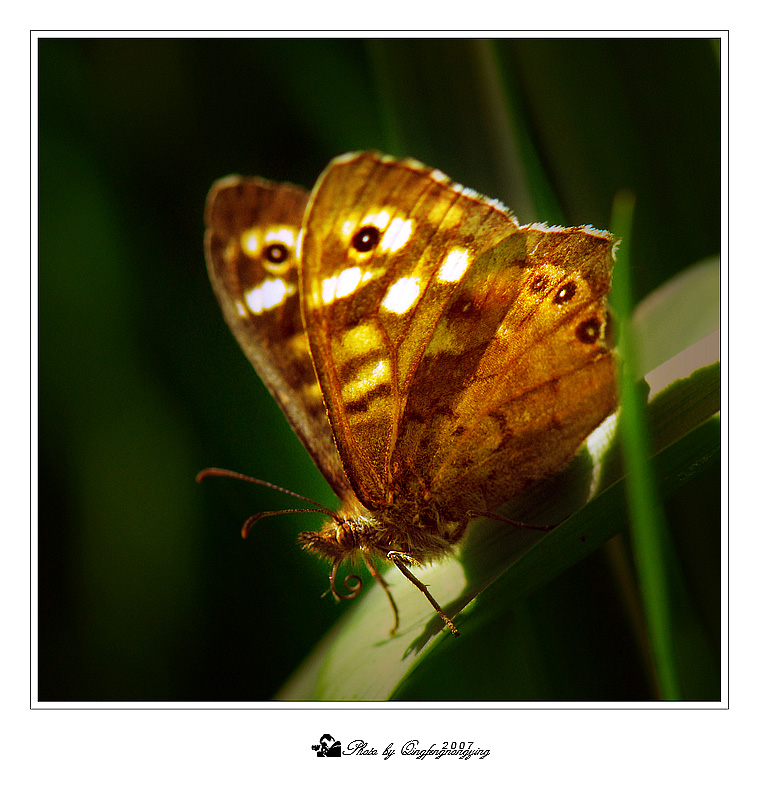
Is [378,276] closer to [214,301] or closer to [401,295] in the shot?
[401,295]

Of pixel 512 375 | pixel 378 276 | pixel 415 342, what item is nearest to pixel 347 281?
pixel 378 276

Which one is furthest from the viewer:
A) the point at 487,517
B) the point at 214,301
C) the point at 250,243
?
the point at 214,301

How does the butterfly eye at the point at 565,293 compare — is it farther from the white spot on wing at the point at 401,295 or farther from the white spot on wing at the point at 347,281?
the white spot on wing at the point at 347,281

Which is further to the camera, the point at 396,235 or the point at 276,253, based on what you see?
the point at 276,253

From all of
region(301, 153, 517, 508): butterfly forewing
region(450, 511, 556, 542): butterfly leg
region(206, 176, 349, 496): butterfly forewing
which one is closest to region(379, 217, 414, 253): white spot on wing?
region(301, 153, 517, 508): butterfly forewing

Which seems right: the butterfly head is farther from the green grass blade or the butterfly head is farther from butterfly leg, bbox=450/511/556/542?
the green grass blade

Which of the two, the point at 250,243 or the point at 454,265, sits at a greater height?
the point at 250,243
